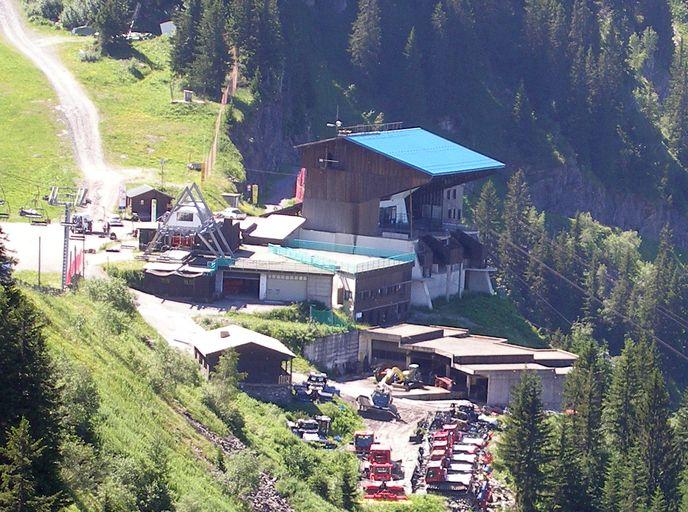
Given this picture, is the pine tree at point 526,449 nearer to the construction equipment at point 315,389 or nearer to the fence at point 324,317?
the construction equipment at point 315,389

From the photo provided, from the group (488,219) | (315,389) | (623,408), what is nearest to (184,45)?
(488,219)

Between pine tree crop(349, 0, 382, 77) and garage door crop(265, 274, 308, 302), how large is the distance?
65.5 m

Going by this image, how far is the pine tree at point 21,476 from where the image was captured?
2939cm

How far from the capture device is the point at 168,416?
1924 inches

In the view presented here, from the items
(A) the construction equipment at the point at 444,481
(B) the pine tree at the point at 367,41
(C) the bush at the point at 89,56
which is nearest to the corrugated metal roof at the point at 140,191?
(C) the bush at the point at 89,56

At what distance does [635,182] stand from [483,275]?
66686 millimetres

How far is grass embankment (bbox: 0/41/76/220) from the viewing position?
84875 millimetres

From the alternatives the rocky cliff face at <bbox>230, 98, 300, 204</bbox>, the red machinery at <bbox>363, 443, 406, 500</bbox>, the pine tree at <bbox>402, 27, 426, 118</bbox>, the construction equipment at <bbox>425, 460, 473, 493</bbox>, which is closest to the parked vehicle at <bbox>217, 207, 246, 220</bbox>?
the rocky cliff face at <bbox>230, 98, 300, 204</bbox>

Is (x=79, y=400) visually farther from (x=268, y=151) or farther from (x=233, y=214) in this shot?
(x=268, y=151)

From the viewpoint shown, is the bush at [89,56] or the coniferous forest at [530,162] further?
the bush at [89,56]

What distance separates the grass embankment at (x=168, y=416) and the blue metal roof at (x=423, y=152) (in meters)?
23.3

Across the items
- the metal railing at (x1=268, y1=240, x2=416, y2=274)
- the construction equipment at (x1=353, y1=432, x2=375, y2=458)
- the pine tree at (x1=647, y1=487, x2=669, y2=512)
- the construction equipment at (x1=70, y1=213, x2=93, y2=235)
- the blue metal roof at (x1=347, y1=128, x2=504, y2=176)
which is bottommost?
the pine tree at (x1=647, y1=487, x2=669, y2=512)

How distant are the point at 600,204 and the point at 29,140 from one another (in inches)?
2828

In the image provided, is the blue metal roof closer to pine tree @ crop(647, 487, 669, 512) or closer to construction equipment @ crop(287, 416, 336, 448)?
construction equipment @ crop(287, 416, 336, 448)
